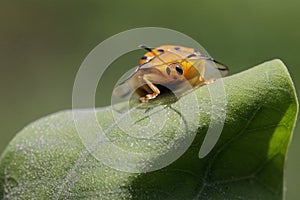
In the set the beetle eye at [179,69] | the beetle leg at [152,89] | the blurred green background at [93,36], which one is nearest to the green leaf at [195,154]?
the beetle leg at [152,89]

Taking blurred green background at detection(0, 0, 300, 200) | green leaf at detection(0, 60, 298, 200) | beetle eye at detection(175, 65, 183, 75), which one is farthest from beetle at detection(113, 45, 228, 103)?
blurred green background at detection(0, 0, 300, 200)

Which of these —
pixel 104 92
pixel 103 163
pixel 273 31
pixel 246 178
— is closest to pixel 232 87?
pixel 246 178

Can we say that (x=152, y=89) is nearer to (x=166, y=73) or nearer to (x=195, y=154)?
(x=166, y=73)

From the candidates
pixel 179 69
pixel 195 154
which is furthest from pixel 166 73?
pixel 195 154

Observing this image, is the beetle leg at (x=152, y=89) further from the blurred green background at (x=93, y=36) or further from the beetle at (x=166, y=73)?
the blurred green background at (x=93, y=36)

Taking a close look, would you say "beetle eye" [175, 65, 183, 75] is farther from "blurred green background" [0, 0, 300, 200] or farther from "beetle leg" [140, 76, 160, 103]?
"blurred green background" [0, 0, 300, 200]

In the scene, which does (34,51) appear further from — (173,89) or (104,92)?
(173,89)

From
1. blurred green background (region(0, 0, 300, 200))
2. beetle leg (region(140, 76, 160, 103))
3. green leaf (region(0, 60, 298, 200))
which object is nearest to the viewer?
green leaf (region(0, 60, 298, 200))
